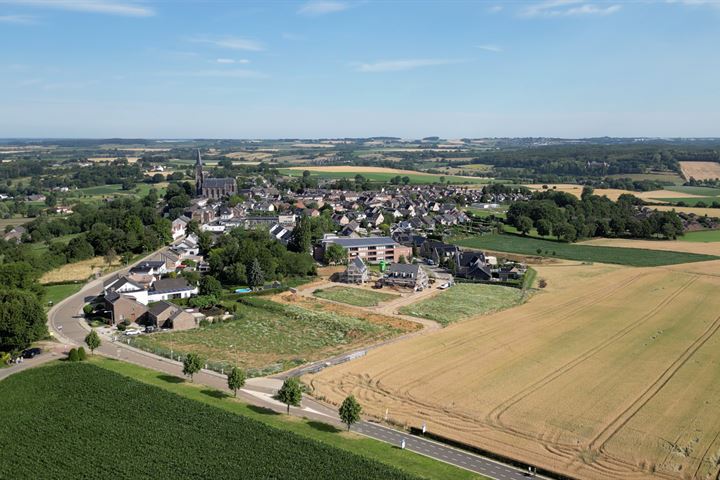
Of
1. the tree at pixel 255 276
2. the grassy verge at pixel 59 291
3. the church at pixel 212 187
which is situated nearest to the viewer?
the grassy verge at pixel 59 291

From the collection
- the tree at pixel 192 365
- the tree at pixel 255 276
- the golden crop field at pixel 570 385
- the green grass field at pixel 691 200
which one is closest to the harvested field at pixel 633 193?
the green grass field at pixel 691 200

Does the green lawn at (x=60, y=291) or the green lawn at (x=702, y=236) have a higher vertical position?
the green lawn at (x=702, y=236)

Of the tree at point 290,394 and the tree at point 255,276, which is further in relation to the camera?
the tree at point 255,276

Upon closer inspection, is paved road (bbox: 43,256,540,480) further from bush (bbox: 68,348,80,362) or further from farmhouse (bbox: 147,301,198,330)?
farmhouse (bbox: 147,301,198,330)

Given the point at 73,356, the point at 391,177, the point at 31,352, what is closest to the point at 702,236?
the point at 73,356

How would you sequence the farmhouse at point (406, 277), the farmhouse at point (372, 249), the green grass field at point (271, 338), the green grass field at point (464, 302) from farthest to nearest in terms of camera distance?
the farmhouse at point (372, 249)
the farmhouse at point (406, 277)
the green grass field at point (464, 302)
the green grass field at point (271, 338)

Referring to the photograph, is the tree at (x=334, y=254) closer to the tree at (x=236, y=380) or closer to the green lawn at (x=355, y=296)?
the green lawn at (x=355, y=296)
